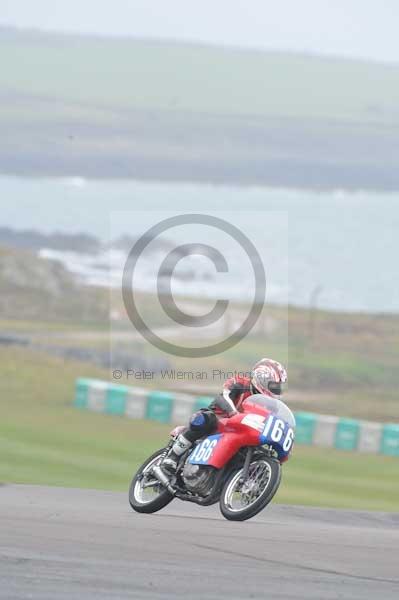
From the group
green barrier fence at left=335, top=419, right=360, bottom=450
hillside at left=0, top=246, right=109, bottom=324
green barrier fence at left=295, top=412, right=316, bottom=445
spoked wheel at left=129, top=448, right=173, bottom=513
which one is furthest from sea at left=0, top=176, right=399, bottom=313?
spoked wheel at left=129, top=448, right=173, bottom=513

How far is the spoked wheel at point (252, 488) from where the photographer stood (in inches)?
381

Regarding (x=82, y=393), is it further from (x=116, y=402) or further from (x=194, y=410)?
(x=194, y=410)

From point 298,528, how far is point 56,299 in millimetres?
42522

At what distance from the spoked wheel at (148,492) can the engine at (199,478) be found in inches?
10.5

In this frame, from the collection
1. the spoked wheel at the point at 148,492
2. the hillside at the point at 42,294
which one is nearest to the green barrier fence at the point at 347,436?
the spoked wheel at the point at 148,492

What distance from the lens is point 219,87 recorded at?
3280 inches

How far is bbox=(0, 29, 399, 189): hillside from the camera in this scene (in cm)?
7119

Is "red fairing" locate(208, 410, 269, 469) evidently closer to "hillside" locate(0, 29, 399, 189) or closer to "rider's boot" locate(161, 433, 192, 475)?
"rider's boot" locate(161, 433, 192, 475)

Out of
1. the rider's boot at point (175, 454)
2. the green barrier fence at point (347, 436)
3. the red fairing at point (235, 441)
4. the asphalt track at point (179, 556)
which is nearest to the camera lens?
the asphalt track at point (179, 556)

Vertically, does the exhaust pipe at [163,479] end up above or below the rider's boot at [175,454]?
below

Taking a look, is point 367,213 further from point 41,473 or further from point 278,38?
point 41,473

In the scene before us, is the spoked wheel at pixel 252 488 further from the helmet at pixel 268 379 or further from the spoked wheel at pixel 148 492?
the helmet at pixel 268 379

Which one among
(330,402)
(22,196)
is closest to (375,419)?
(330,402)

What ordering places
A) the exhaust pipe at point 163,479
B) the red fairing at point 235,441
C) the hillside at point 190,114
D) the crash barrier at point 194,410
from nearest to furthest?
the red fairing at point 235,441
the exhaust pipe at point 163,479
the crash barrier at point 194,410
the hillside at point 190,114
